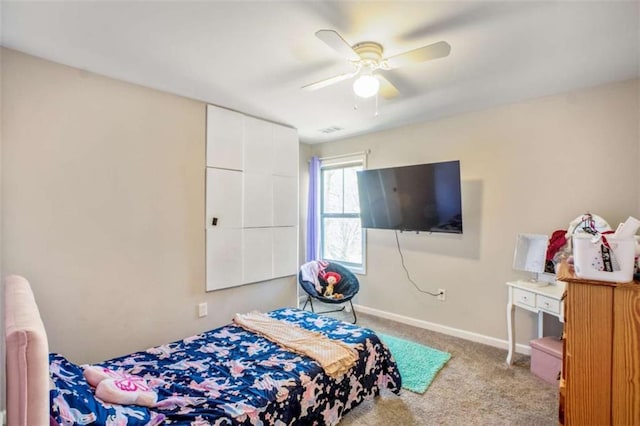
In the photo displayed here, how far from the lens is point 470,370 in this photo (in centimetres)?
275

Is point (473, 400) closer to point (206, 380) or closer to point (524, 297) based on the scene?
point (524, 297)

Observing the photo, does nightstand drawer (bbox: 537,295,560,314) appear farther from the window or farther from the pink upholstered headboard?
the pink upholstered headboard

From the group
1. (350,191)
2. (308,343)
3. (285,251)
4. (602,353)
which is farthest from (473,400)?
(350,191)

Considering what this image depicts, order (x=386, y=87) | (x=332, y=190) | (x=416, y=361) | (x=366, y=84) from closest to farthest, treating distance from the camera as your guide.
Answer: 1. (x=366, y=84)
2. (x=386, y=87)
3. (x=416, y=361)
4. (x=332, y=190)

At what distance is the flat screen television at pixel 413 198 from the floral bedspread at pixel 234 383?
159 cm

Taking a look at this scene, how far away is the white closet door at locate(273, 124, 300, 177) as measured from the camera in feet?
12.5

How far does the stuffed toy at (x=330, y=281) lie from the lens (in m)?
3.95

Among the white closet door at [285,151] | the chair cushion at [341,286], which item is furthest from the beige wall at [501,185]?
the white closet door at [285,151]

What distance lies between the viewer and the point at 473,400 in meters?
2.31

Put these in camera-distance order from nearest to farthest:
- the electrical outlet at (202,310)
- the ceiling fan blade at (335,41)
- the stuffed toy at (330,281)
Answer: the ceiling fan blade at (335,41) < the electrical outlet at (202,310) < the stuffed toy at (330,281)

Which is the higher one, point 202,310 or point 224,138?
point 224,138

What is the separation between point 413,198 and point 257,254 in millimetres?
1885

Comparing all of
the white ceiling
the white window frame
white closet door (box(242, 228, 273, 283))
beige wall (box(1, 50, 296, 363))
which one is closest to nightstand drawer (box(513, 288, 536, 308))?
the white ceiling

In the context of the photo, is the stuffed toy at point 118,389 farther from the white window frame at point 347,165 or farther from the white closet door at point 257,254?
the white window frame at point 347,165
